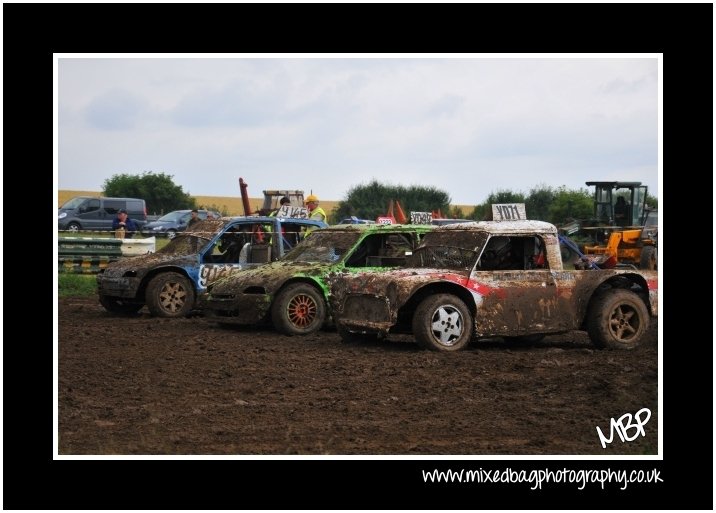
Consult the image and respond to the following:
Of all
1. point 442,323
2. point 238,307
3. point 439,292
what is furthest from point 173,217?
point 442,323

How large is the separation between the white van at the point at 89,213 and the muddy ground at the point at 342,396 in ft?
92.7

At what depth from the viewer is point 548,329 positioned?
1227 centimetres

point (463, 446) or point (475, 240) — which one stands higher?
point (475, 240)

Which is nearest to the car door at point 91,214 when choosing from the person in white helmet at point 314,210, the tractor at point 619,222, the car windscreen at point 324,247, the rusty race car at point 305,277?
the tractor at point 619,222

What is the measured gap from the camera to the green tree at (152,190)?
184ft

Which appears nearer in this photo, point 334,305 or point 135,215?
point 334,305

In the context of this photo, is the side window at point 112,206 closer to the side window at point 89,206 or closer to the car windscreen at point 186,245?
the side window at point 89,206

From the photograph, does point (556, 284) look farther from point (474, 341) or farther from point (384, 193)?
point (384, 193)

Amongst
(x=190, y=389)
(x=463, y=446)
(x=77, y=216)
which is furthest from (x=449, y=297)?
(x=77, y=216)

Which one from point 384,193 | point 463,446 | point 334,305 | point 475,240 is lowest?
point 463,446

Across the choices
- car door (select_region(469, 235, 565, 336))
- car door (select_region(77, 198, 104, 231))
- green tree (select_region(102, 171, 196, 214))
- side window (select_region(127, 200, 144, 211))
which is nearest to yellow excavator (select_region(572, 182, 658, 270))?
car door (select_region(469, 235, 565, 336))

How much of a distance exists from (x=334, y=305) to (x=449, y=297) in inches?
60.0

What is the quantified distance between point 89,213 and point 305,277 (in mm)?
29456

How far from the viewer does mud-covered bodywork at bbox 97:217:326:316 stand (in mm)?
16250
